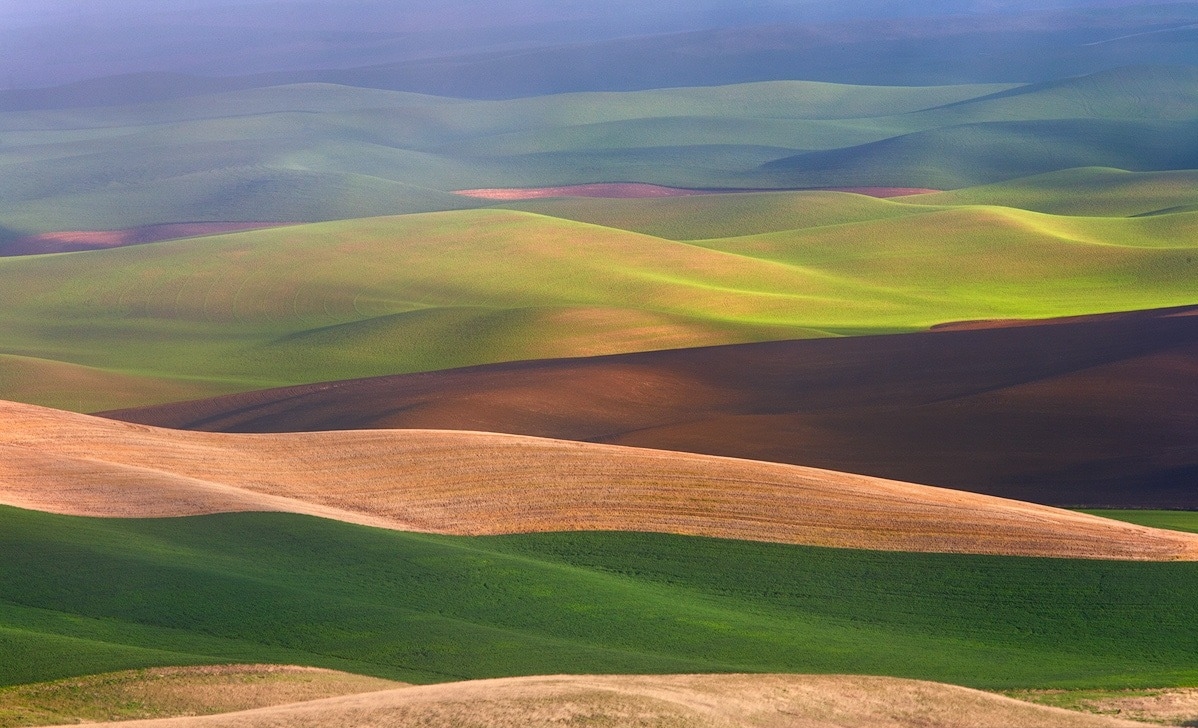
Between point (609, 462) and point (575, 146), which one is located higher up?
point (575, 146)

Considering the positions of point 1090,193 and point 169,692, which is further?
point 1090,193

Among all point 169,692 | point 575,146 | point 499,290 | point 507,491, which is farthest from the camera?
point 575,146

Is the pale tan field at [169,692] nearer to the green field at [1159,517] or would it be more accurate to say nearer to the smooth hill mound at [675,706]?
the smooth hill mound at [675,706]

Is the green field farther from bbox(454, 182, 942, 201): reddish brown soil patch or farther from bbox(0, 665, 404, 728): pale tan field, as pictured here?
bbox(454, 182, 942, 201): reddish brown soil patch

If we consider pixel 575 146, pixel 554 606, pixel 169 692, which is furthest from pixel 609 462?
pixel 575 146

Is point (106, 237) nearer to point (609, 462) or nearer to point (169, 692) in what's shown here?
point (609, 462)

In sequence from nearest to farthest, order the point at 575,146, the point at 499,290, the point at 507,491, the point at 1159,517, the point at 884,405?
1. the point at 507,491
2. the point at 1159,517
3. the point at 884,405
4. the point at 499,290
5. the point at 575,146
